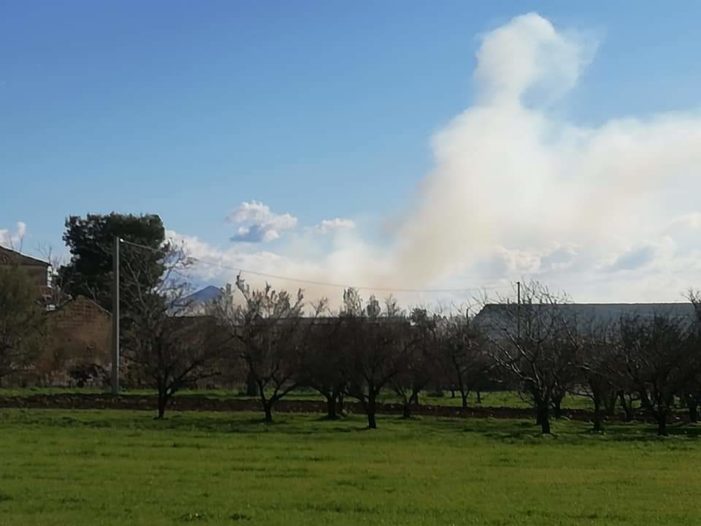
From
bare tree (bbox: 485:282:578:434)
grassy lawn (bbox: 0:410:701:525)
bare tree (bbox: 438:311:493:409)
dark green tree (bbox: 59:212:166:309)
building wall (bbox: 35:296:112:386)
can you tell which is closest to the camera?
grassy lawn (bbox: 0:410:701:525)

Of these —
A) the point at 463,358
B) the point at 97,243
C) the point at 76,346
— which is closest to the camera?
the point at 463,358

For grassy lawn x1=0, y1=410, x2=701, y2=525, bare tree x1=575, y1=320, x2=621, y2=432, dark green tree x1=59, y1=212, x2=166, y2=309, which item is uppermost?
dark green tree x1=59, y1=212, x2=166, y2=309

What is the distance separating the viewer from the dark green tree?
73.1 m

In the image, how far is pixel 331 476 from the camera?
16.6 meters

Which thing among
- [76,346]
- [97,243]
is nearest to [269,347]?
[76,346]

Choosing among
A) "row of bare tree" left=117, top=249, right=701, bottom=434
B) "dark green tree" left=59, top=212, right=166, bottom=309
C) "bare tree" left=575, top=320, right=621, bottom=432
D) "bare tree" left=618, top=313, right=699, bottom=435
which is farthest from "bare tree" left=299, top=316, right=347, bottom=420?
"dark green tree" left=59, top=212, right=166, bottom=309

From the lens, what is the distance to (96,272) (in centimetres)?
7456

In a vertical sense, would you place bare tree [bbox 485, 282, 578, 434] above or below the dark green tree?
below

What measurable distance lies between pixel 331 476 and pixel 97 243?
6148 cm

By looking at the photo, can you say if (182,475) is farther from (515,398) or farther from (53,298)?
(53,298)

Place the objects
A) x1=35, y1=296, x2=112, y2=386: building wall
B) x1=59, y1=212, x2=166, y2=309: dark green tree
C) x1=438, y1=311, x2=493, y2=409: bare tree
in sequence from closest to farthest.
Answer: x1=438, y1=311, x2=493, y2=409: bare tree → x1=35, y1=296, x2=112, y2=386: building wall → x1=59, y1=212, x2=166, y2=309: dark green tree

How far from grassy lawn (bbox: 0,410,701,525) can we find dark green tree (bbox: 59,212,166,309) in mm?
44570

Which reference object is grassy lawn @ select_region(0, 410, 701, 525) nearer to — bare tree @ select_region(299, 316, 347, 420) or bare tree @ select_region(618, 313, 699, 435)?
bare tree @ select_region(299, 316, 347, 420)

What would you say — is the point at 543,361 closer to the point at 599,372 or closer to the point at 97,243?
the point at 599,372
